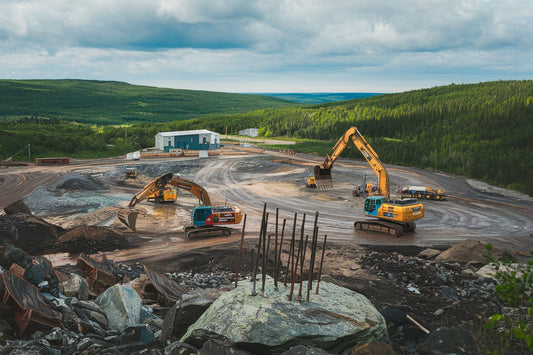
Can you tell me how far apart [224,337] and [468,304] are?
1099 cm

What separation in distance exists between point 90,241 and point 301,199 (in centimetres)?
1999

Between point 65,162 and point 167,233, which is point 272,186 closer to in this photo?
point 167,233

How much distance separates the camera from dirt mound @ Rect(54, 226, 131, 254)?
22719 mm

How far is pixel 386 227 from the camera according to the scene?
88.7 feet

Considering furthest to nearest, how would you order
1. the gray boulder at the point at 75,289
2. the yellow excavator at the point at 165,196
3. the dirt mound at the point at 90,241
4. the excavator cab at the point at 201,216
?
the yellow excavator at the point at 165,196, the excavator cab at the point at 201,216, the dirt mound at the point at 90,241, the gray boulder at the point at 75,289

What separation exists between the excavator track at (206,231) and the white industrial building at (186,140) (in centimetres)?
5393

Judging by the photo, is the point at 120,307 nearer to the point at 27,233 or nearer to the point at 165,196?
the point at 27,233

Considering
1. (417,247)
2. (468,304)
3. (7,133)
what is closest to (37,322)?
(468,304)

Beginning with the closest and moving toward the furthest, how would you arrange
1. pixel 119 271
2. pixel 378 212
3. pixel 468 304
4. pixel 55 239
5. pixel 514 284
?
pixel 514 284 < pixel 468 304 < pixel 119 271 < pixel 55 239 < pixel 378 212

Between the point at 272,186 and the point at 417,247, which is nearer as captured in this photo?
the point at 417,247

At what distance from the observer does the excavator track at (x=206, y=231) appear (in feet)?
84.1

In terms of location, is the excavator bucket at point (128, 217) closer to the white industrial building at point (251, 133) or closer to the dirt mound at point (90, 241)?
→ the dirt mound at point (90, 241)

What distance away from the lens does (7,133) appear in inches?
2675

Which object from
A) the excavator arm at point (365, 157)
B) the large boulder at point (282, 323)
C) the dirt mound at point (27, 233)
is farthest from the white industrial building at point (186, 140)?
the large boulder at point (282, 323)
